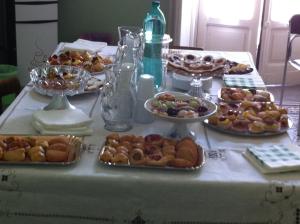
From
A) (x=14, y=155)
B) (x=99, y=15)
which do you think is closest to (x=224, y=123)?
(x=14, y=155)

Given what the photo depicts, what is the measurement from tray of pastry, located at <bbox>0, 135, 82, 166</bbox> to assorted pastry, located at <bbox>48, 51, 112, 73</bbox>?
73 cm

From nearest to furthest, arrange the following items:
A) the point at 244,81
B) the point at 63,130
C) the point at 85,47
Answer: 1. the point at 63,130
2. the point at 244,81
3. the point at 85,47

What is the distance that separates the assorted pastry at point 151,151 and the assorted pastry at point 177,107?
3.5 inches

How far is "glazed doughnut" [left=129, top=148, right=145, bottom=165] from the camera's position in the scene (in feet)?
3.98

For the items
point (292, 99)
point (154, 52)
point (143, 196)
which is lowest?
point (292, 99)

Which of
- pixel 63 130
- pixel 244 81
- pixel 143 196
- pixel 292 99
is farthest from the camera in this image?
pixel 292 99

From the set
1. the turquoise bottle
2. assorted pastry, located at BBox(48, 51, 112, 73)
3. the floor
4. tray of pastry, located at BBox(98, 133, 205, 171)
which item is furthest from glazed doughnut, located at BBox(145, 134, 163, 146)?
the floor

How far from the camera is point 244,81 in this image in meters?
1.96

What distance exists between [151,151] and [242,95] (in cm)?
59

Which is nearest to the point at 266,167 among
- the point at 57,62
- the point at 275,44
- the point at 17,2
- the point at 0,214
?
the point at 0,214

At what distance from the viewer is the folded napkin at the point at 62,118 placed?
4.64 ft

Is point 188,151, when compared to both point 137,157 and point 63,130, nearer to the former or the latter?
point 137,157

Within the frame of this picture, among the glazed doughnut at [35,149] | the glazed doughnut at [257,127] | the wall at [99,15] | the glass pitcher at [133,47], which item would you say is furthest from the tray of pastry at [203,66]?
the wall at [99,15]

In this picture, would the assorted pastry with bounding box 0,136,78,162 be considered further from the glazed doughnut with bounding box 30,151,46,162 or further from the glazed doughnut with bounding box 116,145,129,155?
the glazed doughnut with bounding box 116,145,129,155
